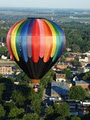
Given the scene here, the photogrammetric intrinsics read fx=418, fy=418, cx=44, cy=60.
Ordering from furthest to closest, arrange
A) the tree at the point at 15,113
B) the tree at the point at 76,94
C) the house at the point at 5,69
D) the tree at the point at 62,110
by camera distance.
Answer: the house at the point at 5,69 < the tree at the point at 76,94 < the tree at the point at 62,110 < the tree at the point at 15,113

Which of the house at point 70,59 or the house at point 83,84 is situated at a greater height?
the house at point 83,84

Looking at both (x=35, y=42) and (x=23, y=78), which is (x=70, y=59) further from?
(x=35, y=42)

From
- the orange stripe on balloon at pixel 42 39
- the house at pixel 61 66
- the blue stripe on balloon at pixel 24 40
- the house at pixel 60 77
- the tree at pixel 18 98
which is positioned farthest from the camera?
the house at pixel 61 66

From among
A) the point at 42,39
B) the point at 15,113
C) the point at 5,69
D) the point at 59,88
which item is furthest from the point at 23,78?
the point at 42,39

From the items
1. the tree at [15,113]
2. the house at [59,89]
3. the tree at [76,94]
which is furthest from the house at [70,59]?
the tree at [15,113]

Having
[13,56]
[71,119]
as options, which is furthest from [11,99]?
[13,56]

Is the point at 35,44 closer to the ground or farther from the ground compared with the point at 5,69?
farther from the ground

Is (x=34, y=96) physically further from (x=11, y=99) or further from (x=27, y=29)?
(x=27, y=29)

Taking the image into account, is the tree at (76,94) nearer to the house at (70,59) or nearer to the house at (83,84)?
the house at (83,84)

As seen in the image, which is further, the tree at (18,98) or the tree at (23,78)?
the tree at (23,78)

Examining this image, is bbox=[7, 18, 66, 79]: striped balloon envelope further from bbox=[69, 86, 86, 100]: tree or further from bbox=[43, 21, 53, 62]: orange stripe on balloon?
bbox=[69, 86, 86, 100]: tree
